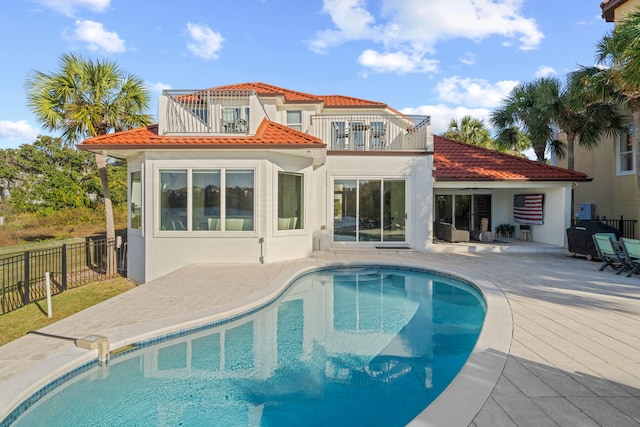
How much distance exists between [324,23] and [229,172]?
1292cm

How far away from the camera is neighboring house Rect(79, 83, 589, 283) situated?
10.8 metres

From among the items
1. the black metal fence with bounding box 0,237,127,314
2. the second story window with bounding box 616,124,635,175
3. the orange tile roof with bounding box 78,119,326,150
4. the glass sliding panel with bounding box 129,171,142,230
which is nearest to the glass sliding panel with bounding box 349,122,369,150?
the orange tile roof with bounding box 78,119,326,150

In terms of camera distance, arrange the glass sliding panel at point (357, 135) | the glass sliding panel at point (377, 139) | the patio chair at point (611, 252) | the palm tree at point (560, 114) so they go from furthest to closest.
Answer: the glass sliding panel at point (377, 139), the glass sliding panel at point (357, 135), the palm tree at point (560, 114), the patio chair at point (611, 252)

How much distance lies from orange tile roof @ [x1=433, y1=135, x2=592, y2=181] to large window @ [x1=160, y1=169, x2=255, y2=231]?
8.62 m

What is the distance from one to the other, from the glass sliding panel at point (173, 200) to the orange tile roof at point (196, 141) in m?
0.98

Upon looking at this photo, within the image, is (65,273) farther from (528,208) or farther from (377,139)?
(528,208)

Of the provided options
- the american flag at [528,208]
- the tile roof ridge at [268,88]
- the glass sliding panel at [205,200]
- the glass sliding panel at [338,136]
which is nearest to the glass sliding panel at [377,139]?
the glass sliding panel at [338,136]

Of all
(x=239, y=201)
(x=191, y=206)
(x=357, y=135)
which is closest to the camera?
(x=191, y=206)

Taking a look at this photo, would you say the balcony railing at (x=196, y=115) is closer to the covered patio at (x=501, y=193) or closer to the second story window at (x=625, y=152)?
the covered patio at (x=501, y=193)

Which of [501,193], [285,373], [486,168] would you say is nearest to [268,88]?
[486,168]

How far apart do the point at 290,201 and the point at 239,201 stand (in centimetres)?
195

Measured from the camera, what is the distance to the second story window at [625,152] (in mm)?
14836

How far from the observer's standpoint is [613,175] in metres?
15.7

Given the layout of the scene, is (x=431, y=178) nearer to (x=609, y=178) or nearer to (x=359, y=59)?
(x=609, y=178)
